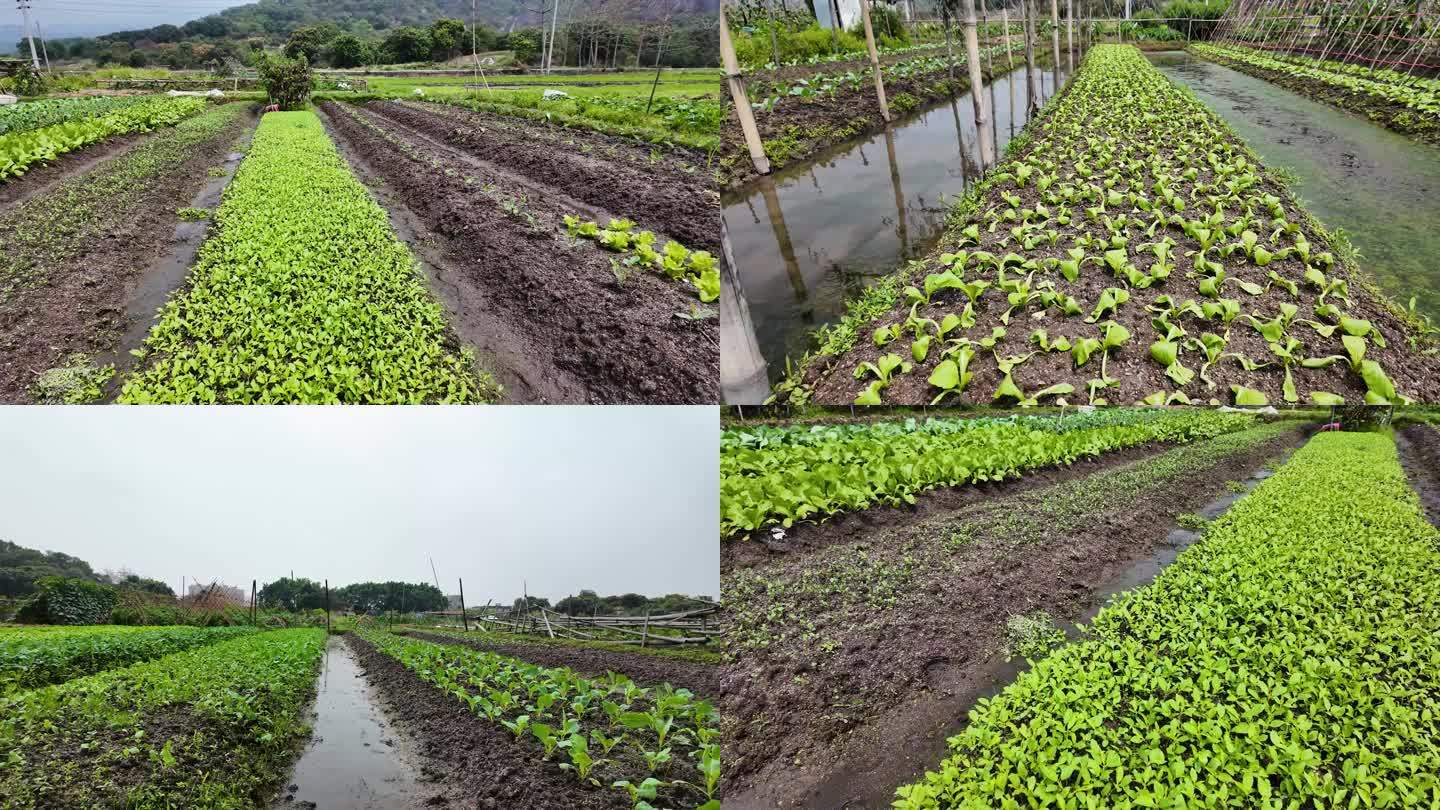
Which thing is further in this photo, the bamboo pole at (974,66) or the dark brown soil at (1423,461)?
the bamboo pole at (974,66)

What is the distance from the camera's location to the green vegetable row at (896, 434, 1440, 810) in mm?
2459

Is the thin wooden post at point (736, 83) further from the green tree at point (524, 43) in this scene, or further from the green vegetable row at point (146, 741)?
the green tree at point (524, 43)

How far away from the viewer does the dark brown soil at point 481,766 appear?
3.63 m

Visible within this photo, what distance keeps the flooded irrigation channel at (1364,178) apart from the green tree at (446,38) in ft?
28.1

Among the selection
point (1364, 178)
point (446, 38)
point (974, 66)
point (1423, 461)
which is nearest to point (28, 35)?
point (446, 38)

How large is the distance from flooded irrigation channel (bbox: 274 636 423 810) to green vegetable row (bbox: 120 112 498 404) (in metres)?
2.31

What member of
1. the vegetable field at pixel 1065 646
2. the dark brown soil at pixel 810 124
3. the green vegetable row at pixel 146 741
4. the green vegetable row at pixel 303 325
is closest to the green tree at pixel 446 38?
the green vegetable row at pixel 303 325

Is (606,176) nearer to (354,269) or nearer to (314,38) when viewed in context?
(354,269)

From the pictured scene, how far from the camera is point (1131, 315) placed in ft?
14.4

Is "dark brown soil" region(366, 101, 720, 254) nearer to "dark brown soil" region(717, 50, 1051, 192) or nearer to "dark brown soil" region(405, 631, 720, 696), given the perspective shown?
"dark brown soil" region(717, 50, 1051, 192)

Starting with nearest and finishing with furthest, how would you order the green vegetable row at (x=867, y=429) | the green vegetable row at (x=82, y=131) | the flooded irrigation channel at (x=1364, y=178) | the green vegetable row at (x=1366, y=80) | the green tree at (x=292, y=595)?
the flooded irrigation channel at (x=1364, y=178), the green vegetable row at (x=867, y=429), the green vegetable row at (x=82, y=131), the green vegetable row at (x=1366, y=80), the green tree at (x=292, y=595)

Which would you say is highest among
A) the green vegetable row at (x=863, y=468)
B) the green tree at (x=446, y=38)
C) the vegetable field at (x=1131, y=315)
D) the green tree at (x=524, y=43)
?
the green tree at (x=524, y=43)

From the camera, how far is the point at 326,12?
632 centimetres

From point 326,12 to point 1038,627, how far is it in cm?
757
